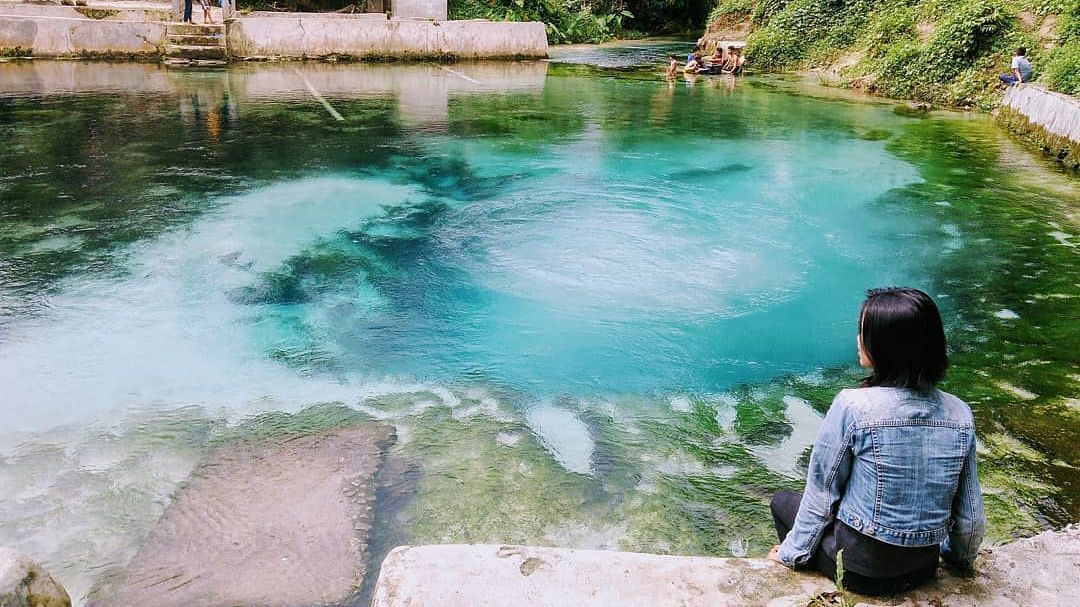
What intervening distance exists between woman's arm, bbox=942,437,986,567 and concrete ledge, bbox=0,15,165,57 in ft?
69.6

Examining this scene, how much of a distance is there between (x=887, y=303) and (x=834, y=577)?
0.89 meters

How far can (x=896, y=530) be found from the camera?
243 cm

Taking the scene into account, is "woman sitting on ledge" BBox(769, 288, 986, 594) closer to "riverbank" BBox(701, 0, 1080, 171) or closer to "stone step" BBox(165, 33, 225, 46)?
"riverbank" BBox(701, 0, 1080, 171)

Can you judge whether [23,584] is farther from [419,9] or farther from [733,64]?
[419,9]

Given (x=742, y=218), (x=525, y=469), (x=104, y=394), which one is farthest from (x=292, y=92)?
(x=525, y=469)

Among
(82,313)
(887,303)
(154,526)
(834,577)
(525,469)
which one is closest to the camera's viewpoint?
(887,303)

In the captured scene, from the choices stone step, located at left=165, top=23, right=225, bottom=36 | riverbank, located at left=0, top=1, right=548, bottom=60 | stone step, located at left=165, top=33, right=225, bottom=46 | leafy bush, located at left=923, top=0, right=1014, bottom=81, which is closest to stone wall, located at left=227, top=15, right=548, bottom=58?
riverbank, located at left=0, top=1, right=548, bottom=60

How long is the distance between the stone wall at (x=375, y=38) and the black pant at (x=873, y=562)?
20.6m

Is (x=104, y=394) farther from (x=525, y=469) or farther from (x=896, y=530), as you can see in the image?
(x=896, y=530)

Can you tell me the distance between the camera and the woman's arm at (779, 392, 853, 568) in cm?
246

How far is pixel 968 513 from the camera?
97.9 inches

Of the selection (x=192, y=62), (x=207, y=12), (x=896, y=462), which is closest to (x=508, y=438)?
(x=896, y=462)

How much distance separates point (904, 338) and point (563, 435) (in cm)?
238

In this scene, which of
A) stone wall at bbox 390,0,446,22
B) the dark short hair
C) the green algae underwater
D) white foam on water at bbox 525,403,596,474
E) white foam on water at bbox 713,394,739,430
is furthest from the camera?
stone wall at bbox 390,0,446,22
